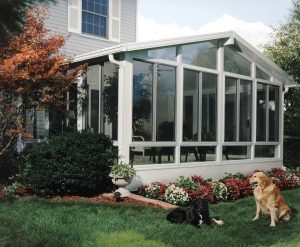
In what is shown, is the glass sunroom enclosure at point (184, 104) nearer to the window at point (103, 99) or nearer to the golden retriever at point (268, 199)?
the window at point (103, 99)

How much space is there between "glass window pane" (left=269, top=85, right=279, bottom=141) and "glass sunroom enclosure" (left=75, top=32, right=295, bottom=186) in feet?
0.78

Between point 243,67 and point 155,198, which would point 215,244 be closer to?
point 155,198

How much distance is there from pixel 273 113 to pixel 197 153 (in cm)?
431

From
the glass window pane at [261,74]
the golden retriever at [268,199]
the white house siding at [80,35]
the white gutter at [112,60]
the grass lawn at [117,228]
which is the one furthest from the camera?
the white house siding at [80,35]

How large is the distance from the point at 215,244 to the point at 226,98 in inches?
297

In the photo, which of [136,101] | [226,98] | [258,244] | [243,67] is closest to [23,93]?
[136,101]

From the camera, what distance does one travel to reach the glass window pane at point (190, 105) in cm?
1189

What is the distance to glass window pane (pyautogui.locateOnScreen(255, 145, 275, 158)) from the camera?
47.9ft

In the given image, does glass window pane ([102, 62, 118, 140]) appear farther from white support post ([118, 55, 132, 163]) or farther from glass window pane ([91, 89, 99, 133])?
white support post ([118, 55, 132, 163])

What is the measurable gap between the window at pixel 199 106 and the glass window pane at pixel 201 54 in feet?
0.94

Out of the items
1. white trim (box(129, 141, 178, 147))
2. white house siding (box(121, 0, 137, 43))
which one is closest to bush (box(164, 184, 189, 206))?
white trim (box(129, 141, 178, 147))

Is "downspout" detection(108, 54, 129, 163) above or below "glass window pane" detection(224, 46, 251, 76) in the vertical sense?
below

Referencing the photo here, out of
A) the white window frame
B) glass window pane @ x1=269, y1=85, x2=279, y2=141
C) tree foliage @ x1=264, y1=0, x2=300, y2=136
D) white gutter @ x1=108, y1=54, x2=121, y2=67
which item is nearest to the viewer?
white gutter @ x1=108, y1=54, x2=121, y2=67

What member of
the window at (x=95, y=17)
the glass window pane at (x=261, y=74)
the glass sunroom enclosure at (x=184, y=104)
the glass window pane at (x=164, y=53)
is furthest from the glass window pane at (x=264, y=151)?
the window at (x=95, y=17)
